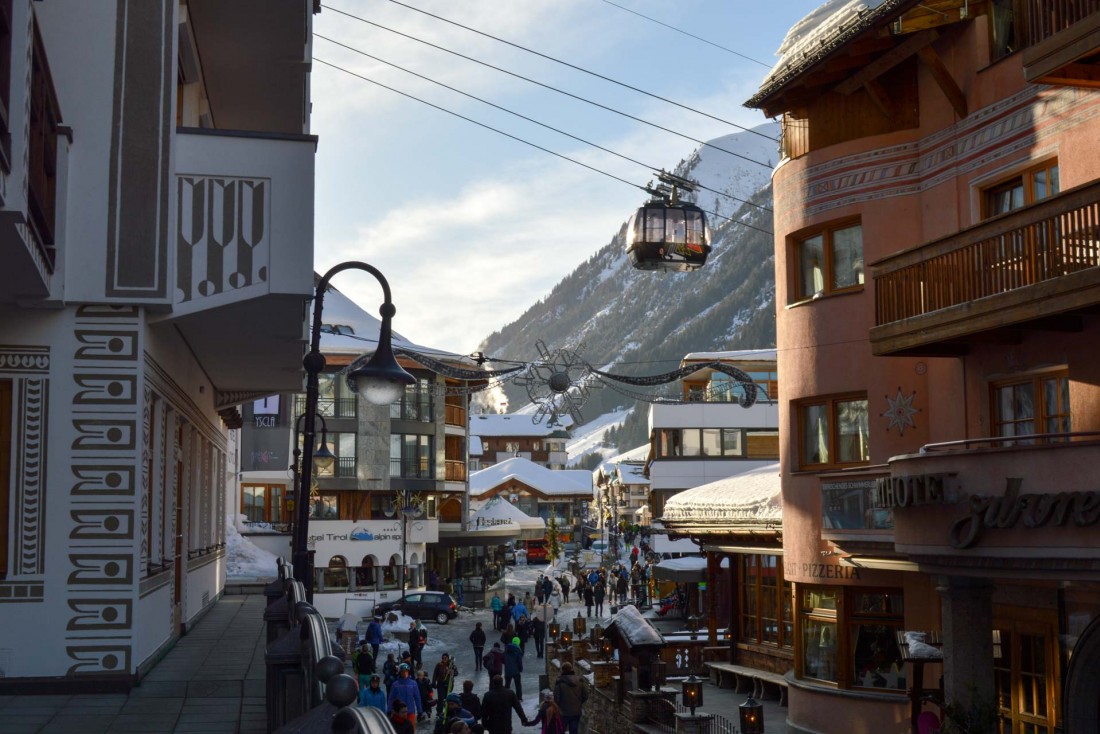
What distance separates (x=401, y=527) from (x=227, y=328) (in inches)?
1711

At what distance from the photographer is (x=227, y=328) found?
1510 centimetres

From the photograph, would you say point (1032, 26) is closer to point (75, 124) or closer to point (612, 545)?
point (75, 124)

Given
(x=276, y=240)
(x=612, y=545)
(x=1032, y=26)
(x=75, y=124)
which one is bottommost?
(x=612, y=545)

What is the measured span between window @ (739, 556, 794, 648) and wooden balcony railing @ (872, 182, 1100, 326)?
1065cm

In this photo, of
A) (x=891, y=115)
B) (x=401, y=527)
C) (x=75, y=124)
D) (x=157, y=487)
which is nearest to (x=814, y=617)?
(x=891, y=115)

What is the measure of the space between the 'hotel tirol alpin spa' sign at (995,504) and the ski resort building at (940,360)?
0.03m

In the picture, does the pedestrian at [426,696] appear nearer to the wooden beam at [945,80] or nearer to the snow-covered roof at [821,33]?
the snow-covered roof at [821,33]

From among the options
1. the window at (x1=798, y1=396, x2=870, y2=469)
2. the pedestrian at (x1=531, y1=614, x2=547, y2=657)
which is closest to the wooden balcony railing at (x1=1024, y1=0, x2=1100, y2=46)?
the window at (x1=798, y1=396, x2=870, y2=469)

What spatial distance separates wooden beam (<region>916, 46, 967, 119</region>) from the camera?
18.8 m

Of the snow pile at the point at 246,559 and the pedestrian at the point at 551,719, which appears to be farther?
the snow pile at the point at 246,559

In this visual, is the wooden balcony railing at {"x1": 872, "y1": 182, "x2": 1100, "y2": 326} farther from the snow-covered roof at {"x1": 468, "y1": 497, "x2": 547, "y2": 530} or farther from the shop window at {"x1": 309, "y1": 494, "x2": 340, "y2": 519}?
the snow-covered roof at {"x1": 468, "y1": 497, "x2": 547, "y2": 530}

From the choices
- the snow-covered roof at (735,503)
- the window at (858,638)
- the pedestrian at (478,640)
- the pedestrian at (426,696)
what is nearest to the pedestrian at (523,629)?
the pedestrian at (478,640)

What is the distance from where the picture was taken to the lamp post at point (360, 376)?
36.5ft

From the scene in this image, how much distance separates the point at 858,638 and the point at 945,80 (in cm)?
915
